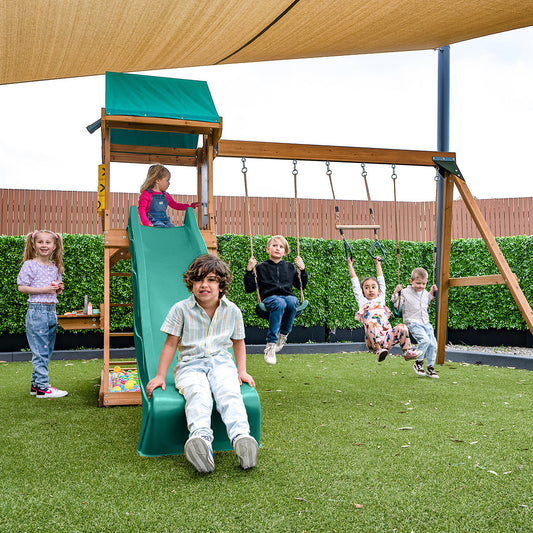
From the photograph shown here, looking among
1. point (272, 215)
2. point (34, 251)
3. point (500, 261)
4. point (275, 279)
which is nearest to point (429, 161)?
point (500, 261)

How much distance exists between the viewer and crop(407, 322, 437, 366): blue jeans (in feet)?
20.4

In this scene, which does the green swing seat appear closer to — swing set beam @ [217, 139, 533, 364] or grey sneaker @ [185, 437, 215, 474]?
grey sneaker @ [185, 437, 215, 474]

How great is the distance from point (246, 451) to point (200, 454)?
0.24 metres

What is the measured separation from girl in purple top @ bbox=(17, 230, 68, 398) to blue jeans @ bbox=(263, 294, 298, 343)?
207 centimetres

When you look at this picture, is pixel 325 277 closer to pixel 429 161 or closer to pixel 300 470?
pixel 429 161

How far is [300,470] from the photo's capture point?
2.80 meters

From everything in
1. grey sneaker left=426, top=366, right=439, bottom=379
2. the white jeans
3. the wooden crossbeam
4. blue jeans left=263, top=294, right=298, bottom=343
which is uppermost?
the wooden crossbeam

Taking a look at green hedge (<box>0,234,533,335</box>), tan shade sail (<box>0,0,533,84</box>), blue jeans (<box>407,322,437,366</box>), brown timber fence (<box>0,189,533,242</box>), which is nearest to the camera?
tan shade sail (<box>0,0,533,84</box>)

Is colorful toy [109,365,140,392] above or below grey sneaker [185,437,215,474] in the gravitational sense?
below

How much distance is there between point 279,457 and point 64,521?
1.26 metres

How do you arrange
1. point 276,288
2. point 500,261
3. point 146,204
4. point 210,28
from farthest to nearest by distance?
1. point 276,288
2. point 500,261
3. point 146,204
4. point 210,28

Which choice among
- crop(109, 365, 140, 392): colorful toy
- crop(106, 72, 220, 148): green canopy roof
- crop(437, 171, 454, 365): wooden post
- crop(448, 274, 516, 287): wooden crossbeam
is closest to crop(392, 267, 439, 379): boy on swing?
crop(437, 171, 454, 365): wooden post

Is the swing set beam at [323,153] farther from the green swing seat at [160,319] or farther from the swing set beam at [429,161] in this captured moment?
the green swing seat at [160,319]

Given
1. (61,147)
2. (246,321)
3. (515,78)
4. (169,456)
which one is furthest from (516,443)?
(515,78)
